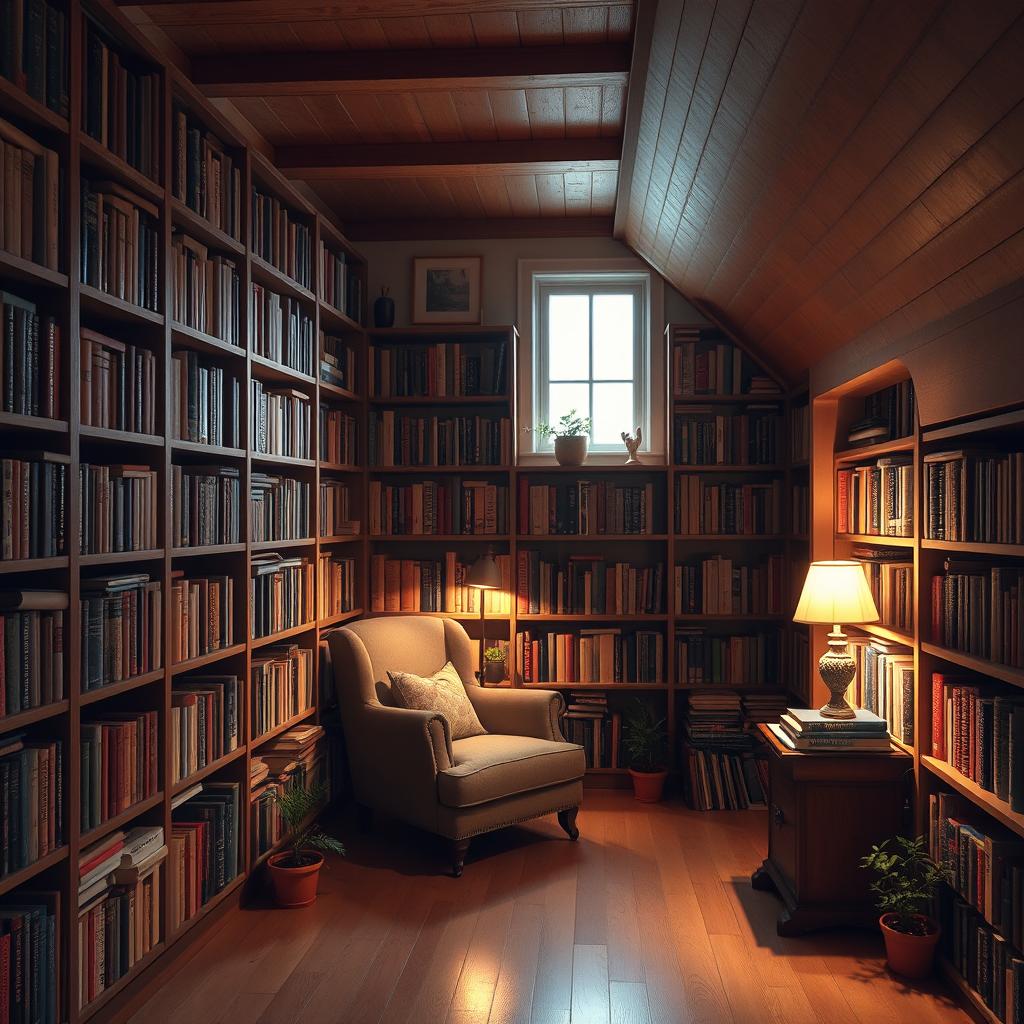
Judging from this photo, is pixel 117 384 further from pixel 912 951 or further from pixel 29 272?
pixel 912 951

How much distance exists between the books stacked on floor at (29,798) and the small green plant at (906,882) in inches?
96.6

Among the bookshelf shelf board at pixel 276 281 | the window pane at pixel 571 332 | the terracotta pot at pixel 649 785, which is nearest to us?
the bookshelf shelf board at pixel 276 281

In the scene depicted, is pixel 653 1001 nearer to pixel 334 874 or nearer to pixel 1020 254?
pixel 334 874

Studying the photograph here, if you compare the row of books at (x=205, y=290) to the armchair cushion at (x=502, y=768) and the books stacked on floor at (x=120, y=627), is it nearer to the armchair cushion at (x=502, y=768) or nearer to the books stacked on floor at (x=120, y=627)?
the books stacked on floor at (x=120, y=627)

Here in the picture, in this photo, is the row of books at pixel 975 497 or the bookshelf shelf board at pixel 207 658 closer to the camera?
the row of books at pixel 975 497

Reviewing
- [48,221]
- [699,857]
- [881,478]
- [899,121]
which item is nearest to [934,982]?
[699,857]

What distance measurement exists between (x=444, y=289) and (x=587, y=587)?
73.1 inches

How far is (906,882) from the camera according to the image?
9.59 ft

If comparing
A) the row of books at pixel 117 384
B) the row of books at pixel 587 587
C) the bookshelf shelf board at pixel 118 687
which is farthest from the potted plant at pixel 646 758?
the row of books at pixel 117 384

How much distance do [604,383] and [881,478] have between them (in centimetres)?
198

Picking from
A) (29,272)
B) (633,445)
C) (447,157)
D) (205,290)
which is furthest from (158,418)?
(633,445)

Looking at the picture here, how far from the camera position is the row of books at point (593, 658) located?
4902mm

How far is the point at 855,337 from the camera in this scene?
Answer: 3604 millimetres

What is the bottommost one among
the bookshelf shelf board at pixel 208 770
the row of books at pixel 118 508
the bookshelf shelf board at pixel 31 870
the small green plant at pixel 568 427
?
the bookshelf shelf board at pixel 208 770
